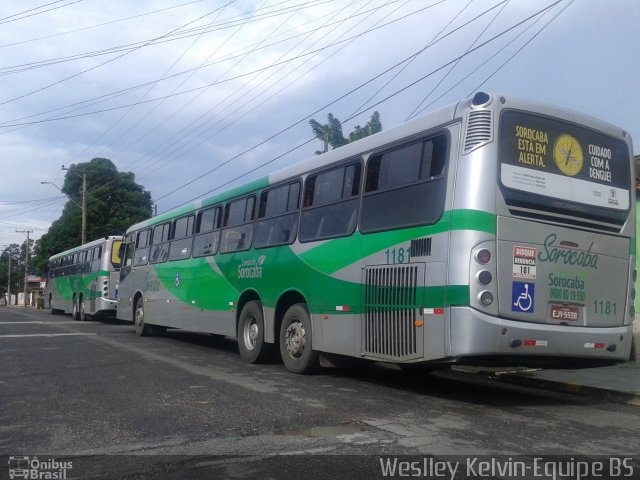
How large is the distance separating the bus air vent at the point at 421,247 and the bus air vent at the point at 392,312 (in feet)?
0.45

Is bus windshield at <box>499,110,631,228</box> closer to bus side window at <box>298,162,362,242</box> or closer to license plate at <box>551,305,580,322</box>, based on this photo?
license plate at <box>551,305,580,322</box>

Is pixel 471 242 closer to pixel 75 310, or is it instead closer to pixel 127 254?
pixel 127 254

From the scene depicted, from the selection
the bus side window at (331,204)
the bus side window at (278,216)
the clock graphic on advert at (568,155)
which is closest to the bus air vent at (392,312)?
the bus side window at (331,204)

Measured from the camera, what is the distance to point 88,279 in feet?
89.7

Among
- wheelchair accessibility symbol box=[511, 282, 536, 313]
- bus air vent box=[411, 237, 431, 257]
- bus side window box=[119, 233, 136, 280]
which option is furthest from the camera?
bus side window box=[119, 233, 136, 280]

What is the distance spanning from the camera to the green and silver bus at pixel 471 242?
7.05m

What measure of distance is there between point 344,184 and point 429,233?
2.20 meters

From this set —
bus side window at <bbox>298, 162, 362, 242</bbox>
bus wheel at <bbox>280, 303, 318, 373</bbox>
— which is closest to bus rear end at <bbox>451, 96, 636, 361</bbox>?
bus side window at <bbox>298, 162, 362, 242</bbox>

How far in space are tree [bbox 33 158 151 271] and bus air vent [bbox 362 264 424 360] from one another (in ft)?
149

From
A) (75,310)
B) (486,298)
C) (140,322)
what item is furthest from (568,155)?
(75,310)

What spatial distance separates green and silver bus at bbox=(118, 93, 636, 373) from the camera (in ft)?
23.1

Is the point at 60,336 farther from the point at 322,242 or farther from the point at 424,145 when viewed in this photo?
the point at 424,145

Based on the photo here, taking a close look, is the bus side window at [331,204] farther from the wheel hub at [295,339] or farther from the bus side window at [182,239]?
the bus side window at [182,239]

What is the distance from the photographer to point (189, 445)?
5.81 metres
